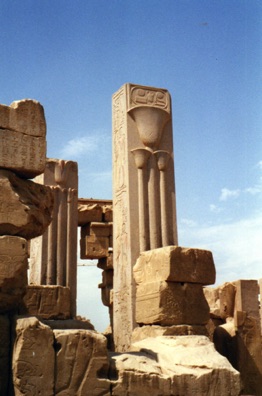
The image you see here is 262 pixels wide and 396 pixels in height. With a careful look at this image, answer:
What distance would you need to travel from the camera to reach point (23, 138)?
475cm

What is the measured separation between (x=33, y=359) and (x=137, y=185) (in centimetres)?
457

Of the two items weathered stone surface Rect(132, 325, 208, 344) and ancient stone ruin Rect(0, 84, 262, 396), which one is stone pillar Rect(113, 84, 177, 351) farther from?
weathered stone surface Rect(132, 325, 208, 344)

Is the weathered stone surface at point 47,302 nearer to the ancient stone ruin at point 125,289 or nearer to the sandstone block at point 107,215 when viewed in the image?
the ancient stone ruin at point 125,289

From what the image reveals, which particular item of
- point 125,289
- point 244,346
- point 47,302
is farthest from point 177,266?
point 244,346

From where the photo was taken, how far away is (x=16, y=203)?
4.52 metres

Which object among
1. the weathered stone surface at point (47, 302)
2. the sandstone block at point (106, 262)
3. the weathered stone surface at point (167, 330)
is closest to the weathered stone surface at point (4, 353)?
the weathered stone surface at point (167, 330)

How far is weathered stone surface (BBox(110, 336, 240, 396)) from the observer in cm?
435

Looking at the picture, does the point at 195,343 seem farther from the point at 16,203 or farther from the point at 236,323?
the point at 236,323

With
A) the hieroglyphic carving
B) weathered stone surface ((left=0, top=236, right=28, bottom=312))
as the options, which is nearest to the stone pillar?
the hieroglyphic carving

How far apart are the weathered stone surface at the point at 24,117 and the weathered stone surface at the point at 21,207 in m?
0.41

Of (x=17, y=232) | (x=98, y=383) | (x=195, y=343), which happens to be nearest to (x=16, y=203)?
(x=17, y=232)

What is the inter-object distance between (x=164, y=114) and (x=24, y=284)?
196 inches

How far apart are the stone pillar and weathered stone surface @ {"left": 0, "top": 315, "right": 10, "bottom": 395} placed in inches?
143

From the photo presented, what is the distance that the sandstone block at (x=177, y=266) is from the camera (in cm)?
638
